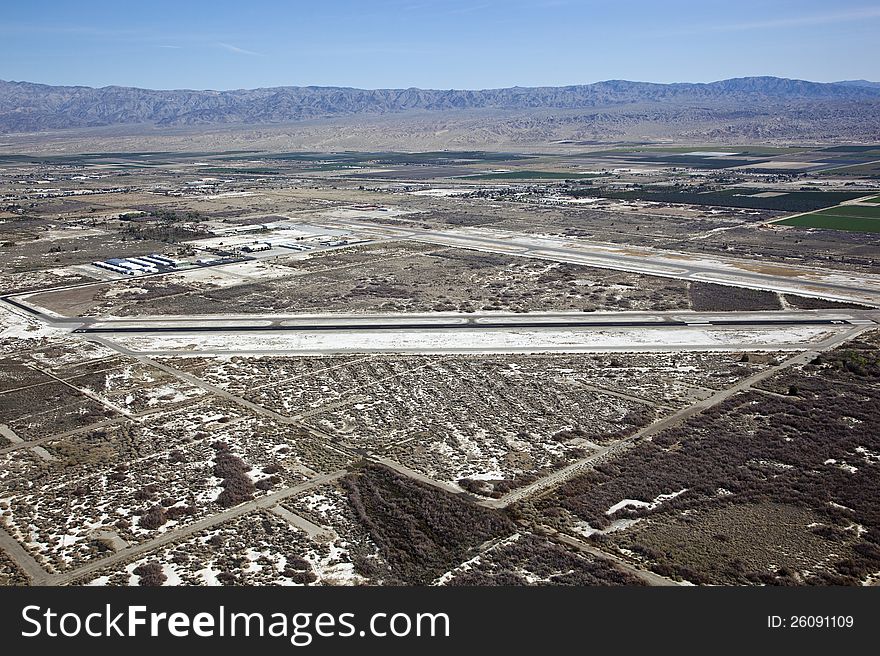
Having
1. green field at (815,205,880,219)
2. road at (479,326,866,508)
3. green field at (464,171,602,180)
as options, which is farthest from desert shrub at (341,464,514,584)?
green field at (464,171,602,180)

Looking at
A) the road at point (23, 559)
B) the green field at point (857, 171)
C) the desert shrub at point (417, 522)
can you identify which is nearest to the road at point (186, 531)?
the road at point (23, 559)

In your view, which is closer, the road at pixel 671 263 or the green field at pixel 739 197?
the road at pixel 671 263

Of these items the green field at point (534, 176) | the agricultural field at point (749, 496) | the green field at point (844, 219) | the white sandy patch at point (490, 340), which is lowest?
the agricultural field at point (749, 496)

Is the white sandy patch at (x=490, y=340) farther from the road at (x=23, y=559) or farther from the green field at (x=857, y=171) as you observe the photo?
the green field at (x=857, y=171)

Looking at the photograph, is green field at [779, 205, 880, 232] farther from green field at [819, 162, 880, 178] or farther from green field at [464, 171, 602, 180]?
green field at [464, 171, 602, 180]

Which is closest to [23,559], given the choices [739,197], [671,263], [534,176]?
[671,263]

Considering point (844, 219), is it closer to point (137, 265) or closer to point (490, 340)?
point (490, 340)
